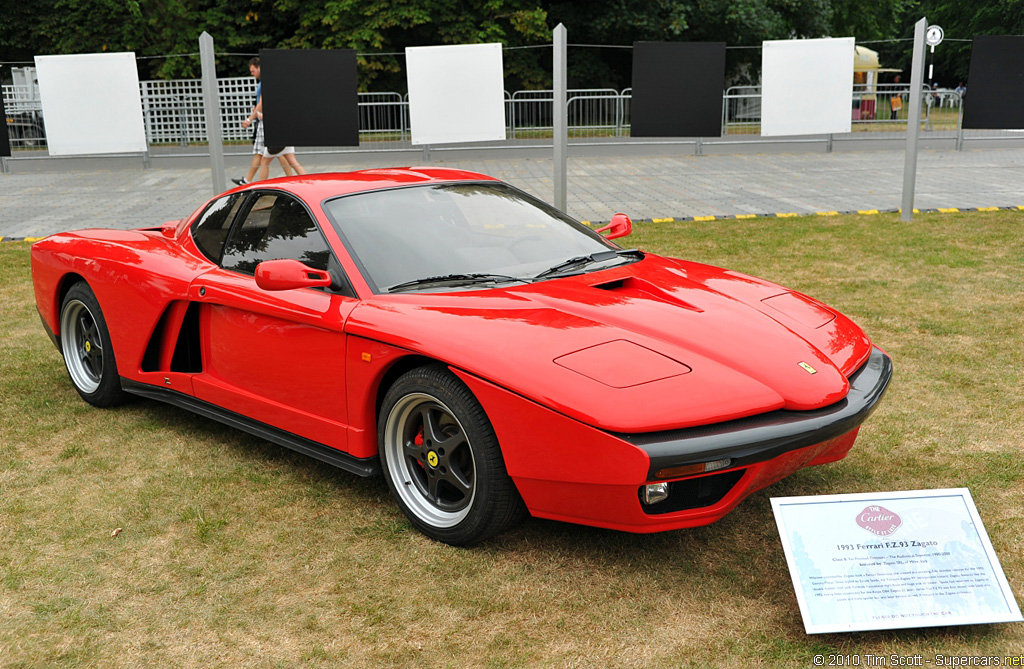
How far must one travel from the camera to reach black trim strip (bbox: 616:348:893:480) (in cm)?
290

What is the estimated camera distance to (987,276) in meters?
7.93

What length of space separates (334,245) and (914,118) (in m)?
10.3

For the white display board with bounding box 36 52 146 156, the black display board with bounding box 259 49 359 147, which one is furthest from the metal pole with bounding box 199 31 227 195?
the white display board with bounding box 36 52 146 156

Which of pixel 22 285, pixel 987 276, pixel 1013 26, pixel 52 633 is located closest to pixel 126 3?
pixel 22 285

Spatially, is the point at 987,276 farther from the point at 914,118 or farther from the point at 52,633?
the point at 52,633

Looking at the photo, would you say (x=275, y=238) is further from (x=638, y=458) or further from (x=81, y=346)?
(x=638, y=458)

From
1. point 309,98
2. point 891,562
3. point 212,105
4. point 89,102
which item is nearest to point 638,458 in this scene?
point 891,562

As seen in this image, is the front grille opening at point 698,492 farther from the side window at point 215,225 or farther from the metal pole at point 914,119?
the metal pole at point 914,119

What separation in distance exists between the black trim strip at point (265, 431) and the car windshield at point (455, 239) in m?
0.70

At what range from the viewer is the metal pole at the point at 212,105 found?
33.8 feet

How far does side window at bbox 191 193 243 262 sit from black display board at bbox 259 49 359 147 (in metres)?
6.64

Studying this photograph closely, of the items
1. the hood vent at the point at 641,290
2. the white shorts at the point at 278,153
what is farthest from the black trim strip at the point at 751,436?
the white shorts at the point at 278,153

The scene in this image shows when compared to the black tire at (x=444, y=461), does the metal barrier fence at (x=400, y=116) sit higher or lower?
higher

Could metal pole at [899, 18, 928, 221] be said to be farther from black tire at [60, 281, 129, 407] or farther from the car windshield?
black tire at [60, 281, 129, 407]
